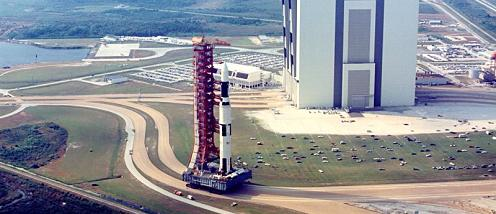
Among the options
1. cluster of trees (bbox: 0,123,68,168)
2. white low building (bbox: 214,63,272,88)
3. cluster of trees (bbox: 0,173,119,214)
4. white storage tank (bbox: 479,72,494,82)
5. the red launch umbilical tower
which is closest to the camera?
cluster of trees (bbox: 0,173,119,214)

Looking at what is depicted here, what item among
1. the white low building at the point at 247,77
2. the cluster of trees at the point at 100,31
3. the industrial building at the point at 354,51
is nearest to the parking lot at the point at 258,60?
the white low building at the point at 247,77

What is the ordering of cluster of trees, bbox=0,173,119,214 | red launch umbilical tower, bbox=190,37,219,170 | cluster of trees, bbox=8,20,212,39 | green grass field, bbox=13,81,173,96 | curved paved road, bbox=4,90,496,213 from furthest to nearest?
1. cluster of trees, bbox=8,20,212,39
2. green grass field, bbox=13,81,173,96
3. red launch umbilical tower, bbox=190,37,219,170
4. curved paved road, bbox=4,90,496,213
5. cluster of trees, bbox=0,173,119,214

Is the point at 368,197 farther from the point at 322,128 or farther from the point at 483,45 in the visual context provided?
the point at 483,45

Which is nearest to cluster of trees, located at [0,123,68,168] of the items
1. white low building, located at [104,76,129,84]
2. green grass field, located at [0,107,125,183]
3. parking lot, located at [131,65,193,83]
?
green grass field, located at [0,107,125,183]

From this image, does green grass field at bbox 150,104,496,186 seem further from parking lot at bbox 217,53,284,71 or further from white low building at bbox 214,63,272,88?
parking lot at bbox 217,53,284,71

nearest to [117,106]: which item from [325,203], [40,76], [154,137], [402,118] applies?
[154,137]

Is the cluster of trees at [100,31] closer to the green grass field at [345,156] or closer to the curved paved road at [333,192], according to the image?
the green grass field at [345,156]

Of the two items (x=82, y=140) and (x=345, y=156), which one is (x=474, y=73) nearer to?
(x=345, y=156)
